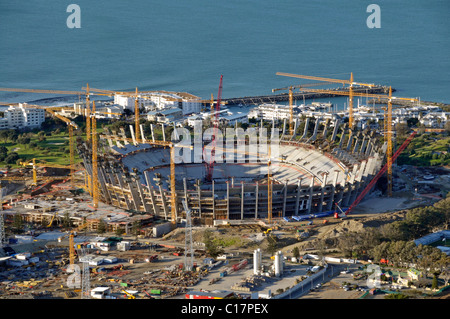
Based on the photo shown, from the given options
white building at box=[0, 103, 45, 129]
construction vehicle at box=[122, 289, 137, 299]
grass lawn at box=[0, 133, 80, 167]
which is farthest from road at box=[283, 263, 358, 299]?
white building at box=[0, 103, 45, 129]

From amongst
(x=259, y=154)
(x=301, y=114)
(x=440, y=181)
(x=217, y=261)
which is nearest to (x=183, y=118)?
(x=301, y=114)

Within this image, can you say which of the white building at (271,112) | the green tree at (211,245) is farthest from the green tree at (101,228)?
the white building at (271,112)

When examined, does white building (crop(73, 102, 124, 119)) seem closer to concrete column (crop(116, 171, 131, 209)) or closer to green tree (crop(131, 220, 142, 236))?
concrete column (crop(116, 171, 131, 209))

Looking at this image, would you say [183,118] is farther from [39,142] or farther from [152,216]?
[152,216]

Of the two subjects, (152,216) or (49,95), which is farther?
(49,95)

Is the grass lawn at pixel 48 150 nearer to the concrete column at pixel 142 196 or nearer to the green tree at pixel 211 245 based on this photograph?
the concrete column at pixel 142 196

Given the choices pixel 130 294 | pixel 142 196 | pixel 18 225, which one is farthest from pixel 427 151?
pixel 130 294

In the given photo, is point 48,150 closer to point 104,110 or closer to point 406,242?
point 104,110
